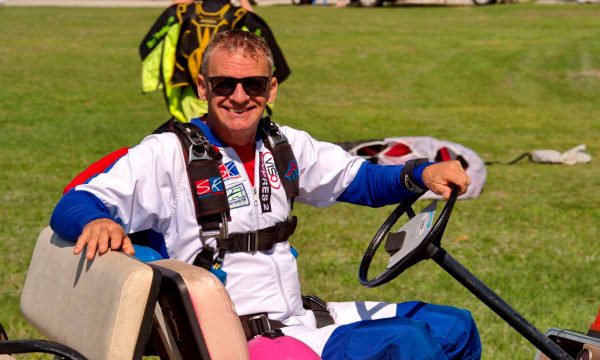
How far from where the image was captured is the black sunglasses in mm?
3713

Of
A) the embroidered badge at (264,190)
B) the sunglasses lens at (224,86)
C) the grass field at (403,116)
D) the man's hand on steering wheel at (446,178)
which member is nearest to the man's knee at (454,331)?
the man's hand on steering wheel at (446,178)

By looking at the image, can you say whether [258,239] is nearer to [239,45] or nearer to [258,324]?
[258,324]

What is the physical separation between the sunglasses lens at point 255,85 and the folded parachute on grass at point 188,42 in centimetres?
401

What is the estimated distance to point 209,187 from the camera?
3.55 meters

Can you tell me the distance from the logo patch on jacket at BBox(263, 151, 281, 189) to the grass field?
222cm

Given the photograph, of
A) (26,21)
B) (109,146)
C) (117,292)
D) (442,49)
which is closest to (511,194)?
(109,146)

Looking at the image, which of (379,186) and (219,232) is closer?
(219,232)

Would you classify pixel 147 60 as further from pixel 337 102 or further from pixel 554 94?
pixel 554 94

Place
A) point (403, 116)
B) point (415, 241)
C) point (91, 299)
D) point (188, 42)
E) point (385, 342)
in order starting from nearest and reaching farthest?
point (91, 299)
point (385, 342)
point (415, 241)
point (188, 42)
point (403, 116)

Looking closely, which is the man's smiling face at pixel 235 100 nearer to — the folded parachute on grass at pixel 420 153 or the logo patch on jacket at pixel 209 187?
the logo patch on jacket at pixel 209 187

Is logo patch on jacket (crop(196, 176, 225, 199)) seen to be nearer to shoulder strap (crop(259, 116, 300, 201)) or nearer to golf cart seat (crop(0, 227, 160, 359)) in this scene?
shoulder strap (crop(259, 116, 300, 201))

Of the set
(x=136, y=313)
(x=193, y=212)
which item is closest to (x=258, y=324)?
(x=193, y=212)

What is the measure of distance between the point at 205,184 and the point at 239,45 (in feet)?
1.69

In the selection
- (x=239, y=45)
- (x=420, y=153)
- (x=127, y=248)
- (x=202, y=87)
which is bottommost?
(x=420, y=153)
